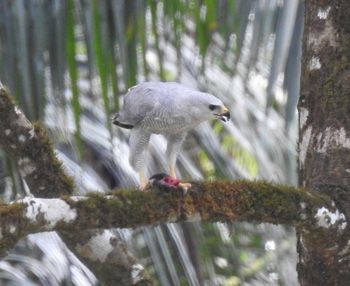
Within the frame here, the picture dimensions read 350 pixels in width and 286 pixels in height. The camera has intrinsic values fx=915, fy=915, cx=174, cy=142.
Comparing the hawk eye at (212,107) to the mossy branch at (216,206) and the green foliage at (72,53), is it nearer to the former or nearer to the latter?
the mossy branch at (216,206)

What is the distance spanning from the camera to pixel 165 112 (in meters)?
2.19

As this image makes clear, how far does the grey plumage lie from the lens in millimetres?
2127

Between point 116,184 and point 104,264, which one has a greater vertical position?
point 104,264

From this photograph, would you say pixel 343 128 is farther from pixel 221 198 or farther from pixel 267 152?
pixel 267 152

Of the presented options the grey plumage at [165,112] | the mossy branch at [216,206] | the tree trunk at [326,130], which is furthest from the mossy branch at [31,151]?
the tree trunk at [326,130]

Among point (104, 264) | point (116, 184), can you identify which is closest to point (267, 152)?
point (116, 184)

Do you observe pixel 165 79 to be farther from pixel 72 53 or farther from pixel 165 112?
pixel 165 112

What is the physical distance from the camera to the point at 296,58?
3191 millimetres

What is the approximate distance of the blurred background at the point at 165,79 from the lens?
3191mm

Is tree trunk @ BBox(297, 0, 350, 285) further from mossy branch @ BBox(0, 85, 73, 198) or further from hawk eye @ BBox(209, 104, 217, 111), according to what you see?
mossy branch @ BBox(0, 85, 73, 198)

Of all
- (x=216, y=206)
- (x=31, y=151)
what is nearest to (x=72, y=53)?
(x=31, y=151)

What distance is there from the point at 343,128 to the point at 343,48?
0.65 feet

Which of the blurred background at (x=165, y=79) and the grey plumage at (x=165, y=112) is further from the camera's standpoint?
the blurred background at (x=165, y=79)

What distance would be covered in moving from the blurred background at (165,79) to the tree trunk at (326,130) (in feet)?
0.76
